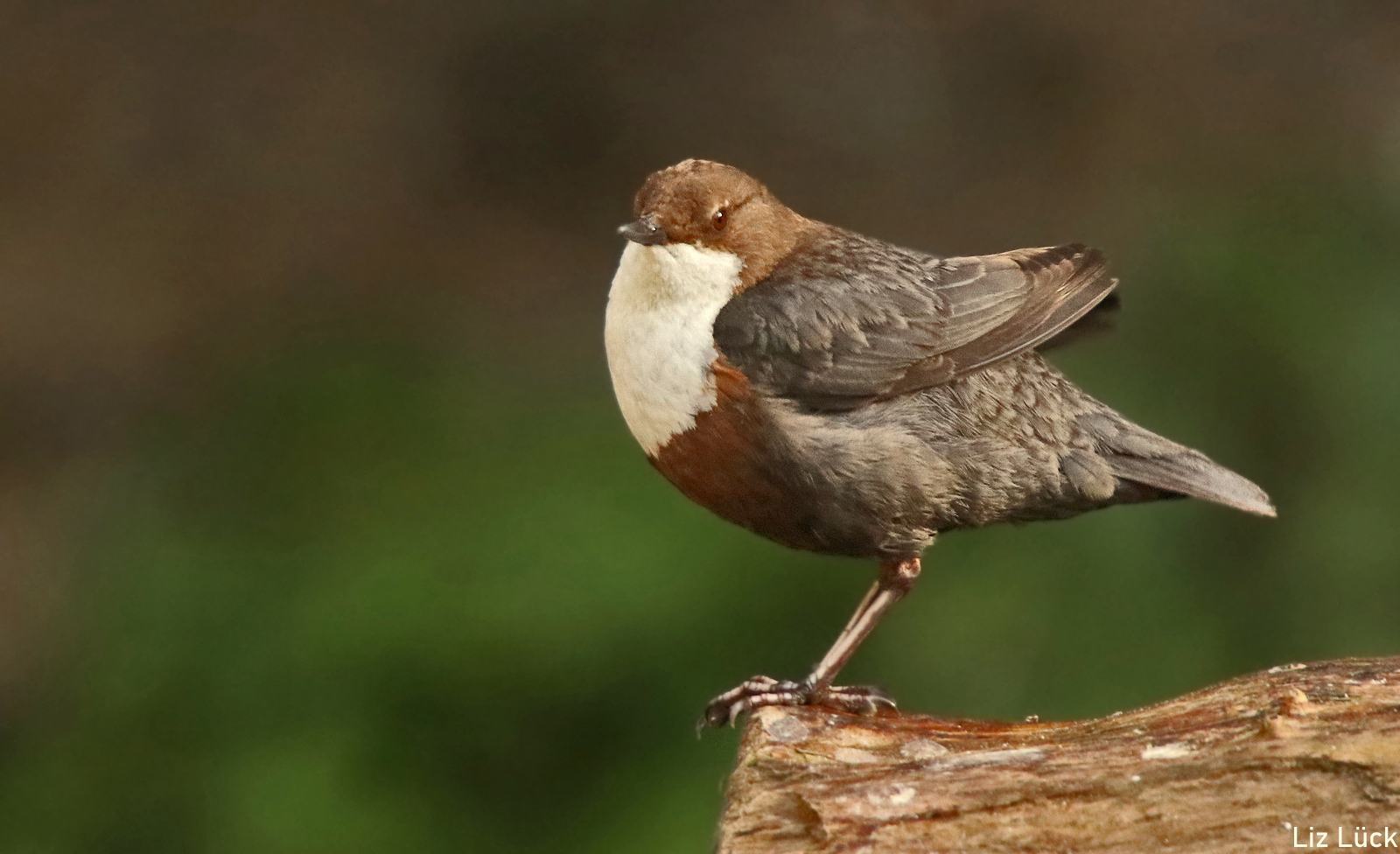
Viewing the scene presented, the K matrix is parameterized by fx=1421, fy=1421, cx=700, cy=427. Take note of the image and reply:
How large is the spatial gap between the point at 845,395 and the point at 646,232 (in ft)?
1.80

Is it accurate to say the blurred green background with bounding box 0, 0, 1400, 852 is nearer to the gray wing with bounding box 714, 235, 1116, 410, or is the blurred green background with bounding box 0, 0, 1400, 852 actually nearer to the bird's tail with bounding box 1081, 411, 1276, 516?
the bird's tail with bounding box 1081, 411, 1276, 516

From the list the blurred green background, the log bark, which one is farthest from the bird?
the blurred green background

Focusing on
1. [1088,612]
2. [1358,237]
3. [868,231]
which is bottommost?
[1088,612]

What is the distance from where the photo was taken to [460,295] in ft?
22.3

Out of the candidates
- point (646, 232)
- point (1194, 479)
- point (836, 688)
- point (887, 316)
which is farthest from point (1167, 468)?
point (646, 232)

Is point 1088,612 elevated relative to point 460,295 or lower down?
lower down

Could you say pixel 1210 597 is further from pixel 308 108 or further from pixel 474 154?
pixel 308 108

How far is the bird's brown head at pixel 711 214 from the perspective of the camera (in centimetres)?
305

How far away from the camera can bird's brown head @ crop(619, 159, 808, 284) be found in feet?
10.0

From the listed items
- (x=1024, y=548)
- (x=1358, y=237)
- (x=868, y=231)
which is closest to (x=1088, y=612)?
(x=1024, y=548)

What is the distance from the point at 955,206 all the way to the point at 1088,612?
115 inches

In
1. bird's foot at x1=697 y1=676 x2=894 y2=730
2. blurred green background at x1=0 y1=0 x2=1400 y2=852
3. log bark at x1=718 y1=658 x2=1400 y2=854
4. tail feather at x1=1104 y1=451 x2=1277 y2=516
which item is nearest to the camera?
log bark at x1=718 y1=658 x2=1400 y2=854

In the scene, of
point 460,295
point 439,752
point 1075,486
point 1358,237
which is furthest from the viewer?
point 460,295

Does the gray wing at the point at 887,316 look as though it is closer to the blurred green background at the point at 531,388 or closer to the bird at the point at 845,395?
the bird at the point at 845,395
